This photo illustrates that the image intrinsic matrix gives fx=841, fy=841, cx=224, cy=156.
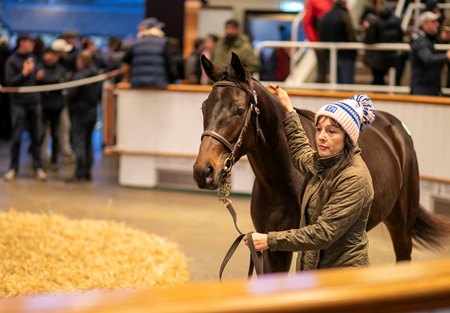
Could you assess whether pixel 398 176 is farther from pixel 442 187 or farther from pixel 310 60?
pixel 310 60

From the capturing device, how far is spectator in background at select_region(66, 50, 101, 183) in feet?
35.8

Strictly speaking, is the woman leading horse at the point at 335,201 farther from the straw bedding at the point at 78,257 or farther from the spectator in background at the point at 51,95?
the spectator in background at the point at 51,95

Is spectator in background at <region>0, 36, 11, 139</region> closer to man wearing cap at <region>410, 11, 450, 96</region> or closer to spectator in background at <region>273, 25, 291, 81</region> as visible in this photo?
spectator in background at <region>273, 25, 291, 81</region>

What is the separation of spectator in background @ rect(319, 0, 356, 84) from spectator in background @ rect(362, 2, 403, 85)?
22 centimetres

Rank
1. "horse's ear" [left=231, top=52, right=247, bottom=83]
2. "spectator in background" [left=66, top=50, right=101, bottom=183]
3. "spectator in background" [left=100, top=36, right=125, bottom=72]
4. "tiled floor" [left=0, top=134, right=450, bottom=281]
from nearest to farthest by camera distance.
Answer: "horse's ear" [left=231, top=52, right=247, bottom=83]
"tiled floor" [left=0, top=134, right=450, bottom=281]
"spectator in background" [left=66, top=50, right=101, bottom=183]
"spectator in background" [left=100, top=36, right=125, bottom=72]

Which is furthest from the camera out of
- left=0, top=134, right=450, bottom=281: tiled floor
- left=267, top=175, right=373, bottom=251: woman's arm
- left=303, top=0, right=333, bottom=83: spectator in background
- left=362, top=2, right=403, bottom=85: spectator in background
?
left=303, top=0, right=333, bottom=83: spectator in background

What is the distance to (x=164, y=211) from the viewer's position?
9.12 metres

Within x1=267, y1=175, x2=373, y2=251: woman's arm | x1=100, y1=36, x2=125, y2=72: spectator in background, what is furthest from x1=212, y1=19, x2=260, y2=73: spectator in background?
x1=267, y1=175, x2=373, y2=251: woman's arm

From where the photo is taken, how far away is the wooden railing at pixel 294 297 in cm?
123

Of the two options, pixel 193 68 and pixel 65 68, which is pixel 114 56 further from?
pixel 193 68

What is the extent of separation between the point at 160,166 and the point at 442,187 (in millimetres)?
3640

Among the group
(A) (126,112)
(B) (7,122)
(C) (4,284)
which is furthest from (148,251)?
(B) (7,122)

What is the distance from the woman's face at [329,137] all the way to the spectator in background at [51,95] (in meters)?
8.45

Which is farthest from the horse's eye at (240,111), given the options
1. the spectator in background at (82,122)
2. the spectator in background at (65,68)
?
the spectator in background at (65,68)
